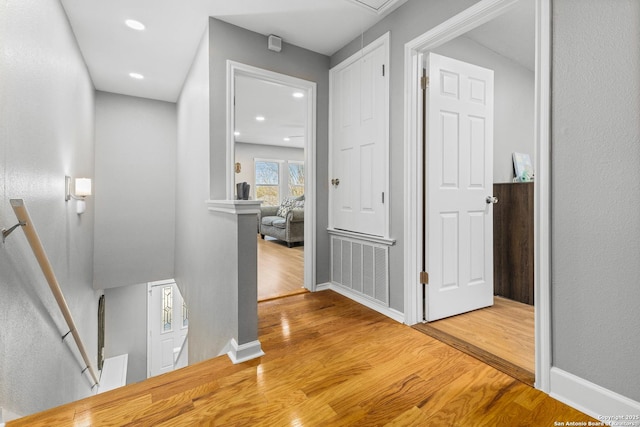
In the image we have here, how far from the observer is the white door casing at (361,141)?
8.50ft

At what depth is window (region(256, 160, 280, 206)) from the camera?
859cm

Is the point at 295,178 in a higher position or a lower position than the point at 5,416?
higher

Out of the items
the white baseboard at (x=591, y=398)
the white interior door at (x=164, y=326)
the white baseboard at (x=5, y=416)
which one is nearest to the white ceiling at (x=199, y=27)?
the white baseboard at (x=591, y=398)

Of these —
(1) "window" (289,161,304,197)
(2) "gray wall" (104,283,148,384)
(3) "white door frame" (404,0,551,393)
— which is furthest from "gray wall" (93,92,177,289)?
(1) "window" (289,161,304,197)

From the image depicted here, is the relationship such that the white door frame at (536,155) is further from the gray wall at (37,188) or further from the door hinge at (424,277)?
the gray wall at (37,188)

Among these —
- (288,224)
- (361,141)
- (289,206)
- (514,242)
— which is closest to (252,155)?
(289,206)

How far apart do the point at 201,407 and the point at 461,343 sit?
1.65m

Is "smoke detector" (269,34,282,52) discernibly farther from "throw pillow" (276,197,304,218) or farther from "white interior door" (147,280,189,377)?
"white interior door" (147,280,189,377)

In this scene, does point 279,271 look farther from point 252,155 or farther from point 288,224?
point 252,155

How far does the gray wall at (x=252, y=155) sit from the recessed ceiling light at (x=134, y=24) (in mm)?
5284

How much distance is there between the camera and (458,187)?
2486 millimetres

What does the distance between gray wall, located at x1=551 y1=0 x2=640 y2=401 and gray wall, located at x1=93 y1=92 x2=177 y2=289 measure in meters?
4.98

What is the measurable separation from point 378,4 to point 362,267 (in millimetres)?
2243

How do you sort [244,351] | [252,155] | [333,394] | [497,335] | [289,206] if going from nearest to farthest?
1. [333,394]
2. [244,351]
3. [497,335]
4. [289,206]
5. [252,155]
